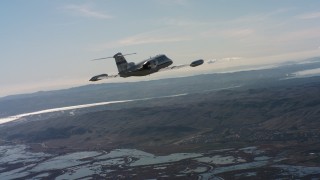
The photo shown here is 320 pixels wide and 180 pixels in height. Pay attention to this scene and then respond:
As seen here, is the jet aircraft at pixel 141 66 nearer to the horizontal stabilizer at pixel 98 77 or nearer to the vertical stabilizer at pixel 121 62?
the vertical stabilizer at pixel 121 62

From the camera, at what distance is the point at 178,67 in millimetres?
108562

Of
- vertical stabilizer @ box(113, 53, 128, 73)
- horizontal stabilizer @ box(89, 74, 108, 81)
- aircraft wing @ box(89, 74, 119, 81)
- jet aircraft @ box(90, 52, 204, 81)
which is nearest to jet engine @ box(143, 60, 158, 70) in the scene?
jet aircraft @ box(90, 52, 204, 81)

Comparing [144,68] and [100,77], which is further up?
[144,68]

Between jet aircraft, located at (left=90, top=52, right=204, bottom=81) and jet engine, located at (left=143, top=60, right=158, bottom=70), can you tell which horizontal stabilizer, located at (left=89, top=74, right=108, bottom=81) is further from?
jet engine, located at (left=143, top=60, right=158, bottom=70)

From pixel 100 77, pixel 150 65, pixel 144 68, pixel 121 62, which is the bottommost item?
pixel 100 77

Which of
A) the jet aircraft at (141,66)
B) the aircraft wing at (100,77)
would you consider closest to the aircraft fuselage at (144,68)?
the jet aircraft at (141,66)

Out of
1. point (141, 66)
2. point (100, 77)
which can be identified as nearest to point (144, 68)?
point (141, 66)

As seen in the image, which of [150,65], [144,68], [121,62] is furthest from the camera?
[121,62]

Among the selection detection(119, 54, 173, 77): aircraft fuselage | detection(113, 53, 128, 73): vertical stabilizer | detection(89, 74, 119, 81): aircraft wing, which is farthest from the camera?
detection(113, 53, 128, 73): vertical stabilizer

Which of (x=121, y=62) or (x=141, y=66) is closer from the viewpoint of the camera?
(x=141, y=66)

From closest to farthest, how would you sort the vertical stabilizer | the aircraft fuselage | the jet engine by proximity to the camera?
the aircraft fuselage
the jet engine
the vertical stabilizer

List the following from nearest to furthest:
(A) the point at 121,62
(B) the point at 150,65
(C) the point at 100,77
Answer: (C) the point at 100,77 → (B) the point at 150,65 → (A) the point at 121,62

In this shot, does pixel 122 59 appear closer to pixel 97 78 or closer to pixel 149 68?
pixel 149 68

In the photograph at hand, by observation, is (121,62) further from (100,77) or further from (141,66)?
(100,77)
